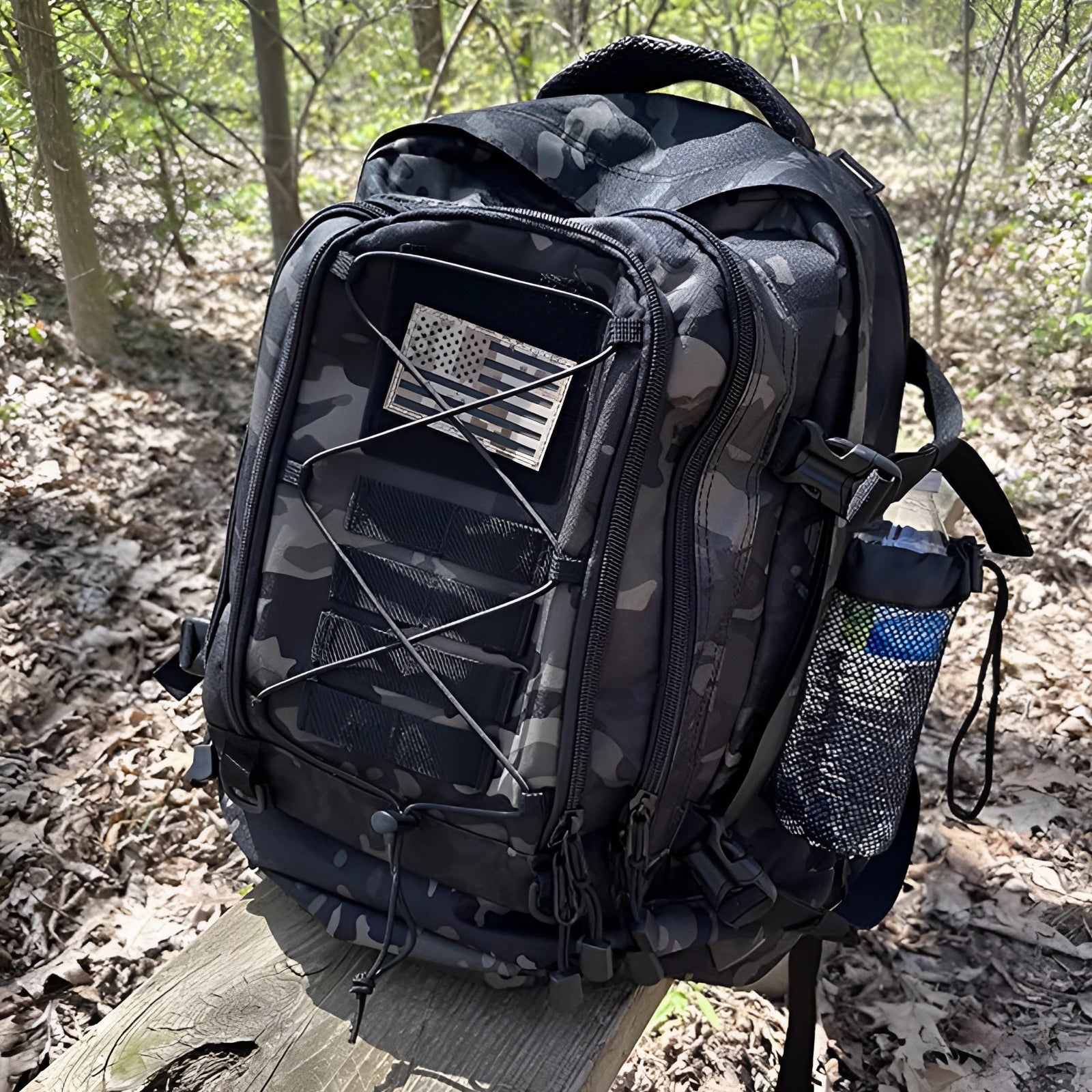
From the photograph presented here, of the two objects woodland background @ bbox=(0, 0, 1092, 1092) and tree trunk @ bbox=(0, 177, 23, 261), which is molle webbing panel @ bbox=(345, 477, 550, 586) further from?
tree trunk @ bbox=(0, 177, 23, 261)

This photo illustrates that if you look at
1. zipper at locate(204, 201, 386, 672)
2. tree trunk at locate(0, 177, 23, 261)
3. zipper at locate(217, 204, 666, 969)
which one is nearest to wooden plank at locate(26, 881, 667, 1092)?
zipper at locate(217, 204, 666, 969)

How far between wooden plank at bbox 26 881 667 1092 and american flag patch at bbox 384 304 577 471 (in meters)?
0.81

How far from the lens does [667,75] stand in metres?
1.84

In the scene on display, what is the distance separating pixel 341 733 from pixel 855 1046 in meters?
1.36

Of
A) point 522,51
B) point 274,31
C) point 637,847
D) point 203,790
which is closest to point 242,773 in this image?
→ point 637,847

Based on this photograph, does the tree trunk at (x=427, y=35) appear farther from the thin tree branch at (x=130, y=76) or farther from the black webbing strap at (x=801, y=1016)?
the black webbing strap at (x=801, y=1016)

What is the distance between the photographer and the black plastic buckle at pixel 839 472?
4.63 ft

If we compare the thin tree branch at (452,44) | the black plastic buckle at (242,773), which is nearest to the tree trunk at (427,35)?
the thin tree branch at (452,44)

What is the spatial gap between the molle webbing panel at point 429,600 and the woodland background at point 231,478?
1.13 metres

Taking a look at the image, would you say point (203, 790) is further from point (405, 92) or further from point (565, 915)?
point (405, 92)

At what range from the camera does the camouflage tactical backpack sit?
138 centimetres

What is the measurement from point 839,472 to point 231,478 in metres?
2.89

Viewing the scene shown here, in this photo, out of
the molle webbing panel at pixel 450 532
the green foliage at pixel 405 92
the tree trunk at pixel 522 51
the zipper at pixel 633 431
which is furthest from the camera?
the tree trunk at pixel 522 51

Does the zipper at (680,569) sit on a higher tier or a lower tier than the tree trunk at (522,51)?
lower
